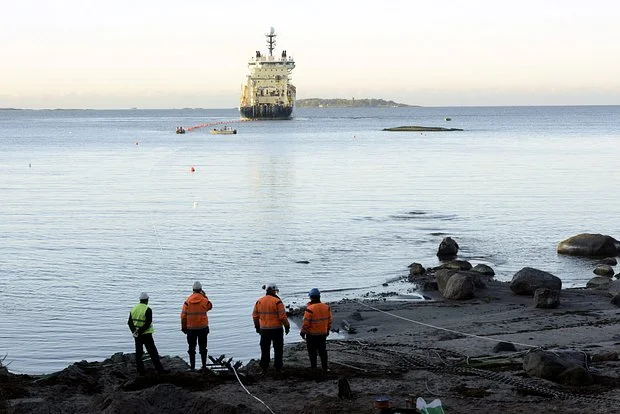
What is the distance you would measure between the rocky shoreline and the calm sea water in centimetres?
274

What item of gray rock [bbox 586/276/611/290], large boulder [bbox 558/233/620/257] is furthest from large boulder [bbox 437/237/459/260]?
gray rock [bbox 586/276/611/290]

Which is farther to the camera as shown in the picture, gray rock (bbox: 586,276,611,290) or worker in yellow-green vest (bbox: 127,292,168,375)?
gray rock (bbox: 586,276,611,290)

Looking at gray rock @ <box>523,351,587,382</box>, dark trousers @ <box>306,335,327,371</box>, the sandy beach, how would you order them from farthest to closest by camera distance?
dark trousers @ <box>306,335,327,371</box>
gray rock @ <box>523,351,587,382</box>
the sandy beach

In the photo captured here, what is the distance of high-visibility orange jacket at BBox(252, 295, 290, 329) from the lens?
15.8m

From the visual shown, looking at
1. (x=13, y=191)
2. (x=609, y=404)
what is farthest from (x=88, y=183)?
(x=609, y=404)

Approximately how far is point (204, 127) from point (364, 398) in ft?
583

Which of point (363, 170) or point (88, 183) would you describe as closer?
point (88, 183)

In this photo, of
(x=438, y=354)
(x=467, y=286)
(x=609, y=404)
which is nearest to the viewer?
(x=609, y=404)

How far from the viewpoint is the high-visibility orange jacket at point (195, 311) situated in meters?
16.1

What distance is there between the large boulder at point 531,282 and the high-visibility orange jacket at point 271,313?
36.6 ft

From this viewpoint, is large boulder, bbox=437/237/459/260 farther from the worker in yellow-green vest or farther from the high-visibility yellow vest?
the high-visibility yellow vest

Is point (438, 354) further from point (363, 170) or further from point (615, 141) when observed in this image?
point (615, 141)

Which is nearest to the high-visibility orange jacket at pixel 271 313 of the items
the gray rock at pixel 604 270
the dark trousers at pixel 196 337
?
the dark trousers at pixel 196 337

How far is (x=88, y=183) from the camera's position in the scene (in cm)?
6097
